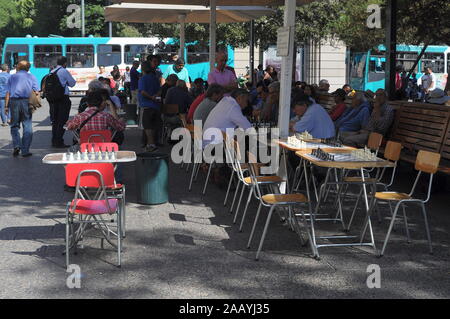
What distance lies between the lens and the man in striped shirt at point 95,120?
8508mm

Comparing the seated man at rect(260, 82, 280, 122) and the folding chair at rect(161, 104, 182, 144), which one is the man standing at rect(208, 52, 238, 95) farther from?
the folding chair at rect(161, 104, 182, 144)

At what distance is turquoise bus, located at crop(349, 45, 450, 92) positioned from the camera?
107 ft

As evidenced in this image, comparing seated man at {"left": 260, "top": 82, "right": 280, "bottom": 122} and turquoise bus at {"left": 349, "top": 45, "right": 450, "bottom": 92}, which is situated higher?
turquoise bus at {"left": 349, "top": 45, "right": 450, "bottom": 92}

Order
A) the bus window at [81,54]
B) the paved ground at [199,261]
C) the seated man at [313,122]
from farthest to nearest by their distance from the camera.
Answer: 1. the bus window at [81,54]
2. the seated man at [313,122]
3. the paved ground at [199,261]

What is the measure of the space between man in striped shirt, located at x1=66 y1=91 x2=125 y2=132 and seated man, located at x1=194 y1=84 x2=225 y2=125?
6.29 feet

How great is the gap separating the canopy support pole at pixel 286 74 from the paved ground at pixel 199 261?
1350 millimetres

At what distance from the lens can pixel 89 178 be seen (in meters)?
5.92

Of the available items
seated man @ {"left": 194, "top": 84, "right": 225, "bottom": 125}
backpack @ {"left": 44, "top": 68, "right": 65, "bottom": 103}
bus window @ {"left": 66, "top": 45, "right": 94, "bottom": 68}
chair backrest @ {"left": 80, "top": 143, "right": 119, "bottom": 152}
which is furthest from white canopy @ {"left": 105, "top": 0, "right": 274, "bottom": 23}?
bus window @ {"left": 66, "top": 45, "right": 94, "bottom": 68}

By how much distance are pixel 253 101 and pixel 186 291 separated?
420 inches

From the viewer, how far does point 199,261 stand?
6.09 meters

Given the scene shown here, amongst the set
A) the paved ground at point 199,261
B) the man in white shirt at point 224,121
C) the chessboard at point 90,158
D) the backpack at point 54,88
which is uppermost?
the backpack at point 54,88

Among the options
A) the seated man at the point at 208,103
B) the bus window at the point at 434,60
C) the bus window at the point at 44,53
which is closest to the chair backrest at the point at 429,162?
the seated man at the point at 208,103

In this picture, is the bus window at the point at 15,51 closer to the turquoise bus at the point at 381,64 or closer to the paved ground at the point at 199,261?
the turquoise bus at the point at 381,64
